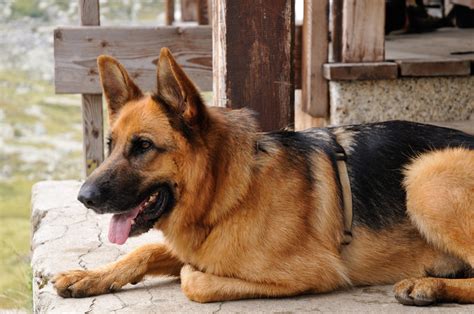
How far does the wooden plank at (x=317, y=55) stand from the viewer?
595 cm

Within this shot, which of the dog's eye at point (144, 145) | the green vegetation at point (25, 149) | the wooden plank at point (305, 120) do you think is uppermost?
the dog's eye at point (144, 145)

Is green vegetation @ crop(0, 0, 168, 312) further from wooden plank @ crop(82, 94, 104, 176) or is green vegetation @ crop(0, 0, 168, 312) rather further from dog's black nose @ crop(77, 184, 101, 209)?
dog's black nose @ crop(77, 184, 101, 209)

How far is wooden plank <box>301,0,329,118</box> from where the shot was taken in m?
5.95

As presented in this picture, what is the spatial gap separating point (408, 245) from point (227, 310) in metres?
0.96

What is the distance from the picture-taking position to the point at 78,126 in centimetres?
1451

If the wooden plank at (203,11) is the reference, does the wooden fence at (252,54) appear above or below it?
below

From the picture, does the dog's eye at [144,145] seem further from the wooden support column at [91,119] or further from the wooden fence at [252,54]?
the wooden support column at [91,119]

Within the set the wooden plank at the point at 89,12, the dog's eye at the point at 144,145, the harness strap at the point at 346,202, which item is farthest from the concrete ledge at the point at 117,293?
the wooden plank at the point at 89,12

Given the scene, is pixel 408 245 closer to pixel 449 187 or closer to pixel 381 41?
pixel 449 187

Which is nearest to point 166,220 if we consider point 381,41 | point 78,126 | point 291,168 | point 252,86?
point 291,168

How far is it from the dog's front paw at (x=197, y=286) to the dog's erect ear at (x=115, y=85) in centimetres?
84

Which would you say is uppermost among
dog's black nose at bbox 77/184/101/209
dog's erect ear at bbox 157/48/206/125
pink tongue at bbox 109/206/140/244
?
dog's erect ear at bbox 157/48/206/125

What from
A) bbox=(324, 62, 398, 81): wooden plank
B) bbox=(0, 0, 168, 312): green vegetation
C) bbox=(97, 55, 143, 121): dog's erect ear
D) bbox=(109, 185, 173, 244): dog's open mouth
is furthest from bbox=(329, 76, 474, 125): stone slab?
bbox=(0, 0, 168, 312): green vegetation

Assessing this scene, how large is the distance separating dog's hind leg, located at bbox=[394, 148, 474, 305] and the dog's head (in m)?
1.10
